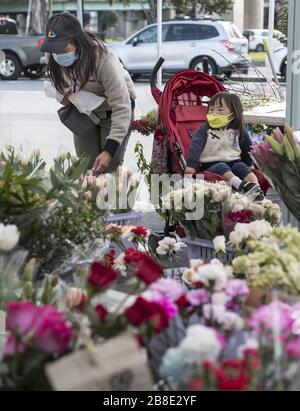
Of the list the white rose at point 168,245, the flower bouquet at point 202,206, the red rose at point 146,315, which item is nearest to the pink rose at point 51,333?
the red rose at point 146,315

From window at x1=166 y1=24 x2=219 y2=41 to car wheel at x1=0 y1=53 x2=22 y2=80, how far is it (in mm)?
3673

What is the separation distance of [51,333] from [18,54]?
788 inches

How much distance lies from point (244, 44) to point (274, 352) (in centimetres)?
2016

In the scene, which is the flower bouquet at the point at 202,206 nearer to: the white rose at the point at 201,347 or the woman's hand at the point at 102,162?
the woman's hand at the point at 102,162

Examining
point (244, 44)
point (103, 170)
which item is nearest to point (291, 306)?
point (103, 170)

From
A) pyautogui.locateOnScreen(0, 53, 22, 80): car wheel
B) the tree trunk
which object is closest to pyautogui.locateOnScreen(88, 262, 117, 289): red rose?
pyautogui.locateOnScreen(0, 53, 22, 80): car wheel

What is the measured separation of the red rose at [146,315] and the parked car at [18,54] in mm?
19547

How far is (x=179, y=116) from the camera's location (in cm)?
545

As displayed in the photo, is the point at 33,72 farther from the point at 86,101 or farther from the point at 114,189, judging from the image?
the point at 114,189

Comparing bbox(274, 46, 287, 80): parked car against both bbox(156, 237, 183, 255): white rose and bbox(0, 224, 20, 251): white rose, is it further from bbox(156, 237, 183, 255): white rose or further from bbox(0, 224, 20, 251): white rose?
bbox(0, 224, 20, 251): white rose

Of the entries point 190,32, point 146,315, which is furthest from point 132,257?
point 190,32

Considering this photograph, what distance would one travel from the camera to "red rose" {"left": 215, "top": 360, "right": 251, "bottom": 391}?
156cm
